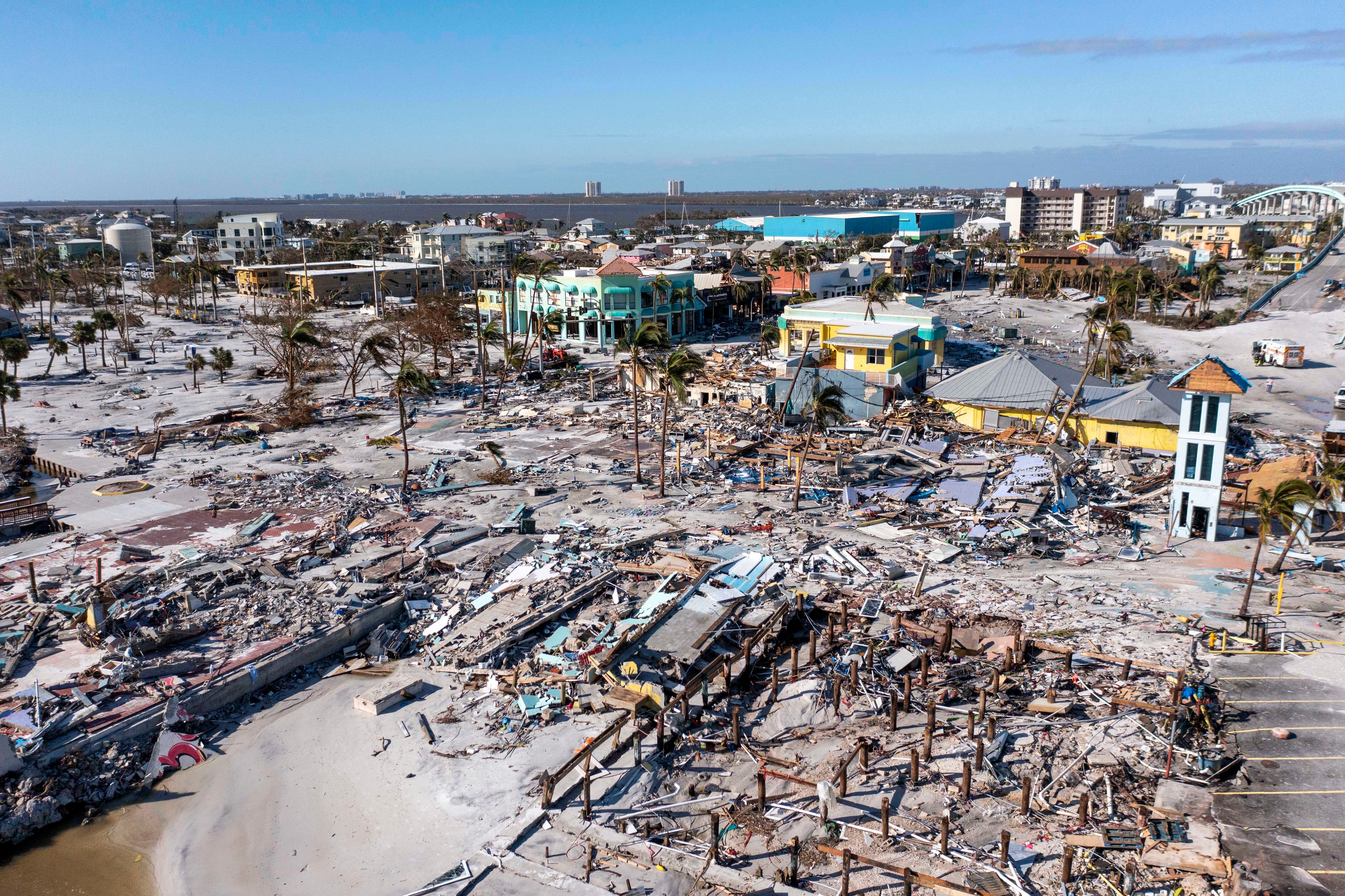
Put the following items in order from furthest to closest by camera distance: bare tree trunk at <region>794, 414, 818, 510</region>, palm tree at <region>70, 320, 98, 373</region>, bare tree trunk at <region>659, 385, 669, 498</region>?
palm tree at <region>70, 320, 98, 373</region> < bare tree trunk at <region>659, 385, 669, 498</region> < bare tree trunk at <region>794, 414, 818, 510</region>

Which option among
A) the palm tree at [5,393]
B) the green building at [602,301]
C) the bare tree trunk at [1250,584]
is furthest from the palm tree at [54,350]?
the bare tree trunk at [1250,584]

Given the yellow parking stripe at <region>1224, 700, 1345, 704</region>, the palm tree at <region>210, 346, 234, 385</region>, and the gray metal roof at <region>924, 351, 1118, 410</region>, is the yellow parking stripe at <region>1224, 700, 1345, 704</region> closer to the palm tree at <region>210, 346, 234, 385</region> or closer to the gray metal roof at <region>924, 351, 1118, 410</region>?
the gray metal roof at <region>924, 351, 1118, 410</region>

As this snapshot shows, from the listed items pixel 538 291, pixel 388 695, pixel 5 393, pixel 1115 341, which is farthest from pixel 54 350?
pixel 1115 341

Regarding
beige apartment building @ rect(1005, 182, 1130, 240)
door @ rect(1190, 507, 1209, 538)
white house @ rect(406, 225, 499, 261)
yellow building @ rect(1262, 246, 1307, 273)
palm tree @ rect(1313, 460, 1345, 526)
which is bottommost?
door @ rect(1190, 507, 1209, 538)

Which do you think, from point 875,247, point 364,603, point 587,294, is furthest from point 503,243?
point 364,603

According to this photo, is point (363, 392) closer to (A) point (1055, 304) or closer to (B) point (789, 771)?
(B) point (789, 771)

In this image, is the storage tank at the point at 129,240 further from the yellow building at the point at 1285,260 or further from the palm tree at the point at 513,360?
the yellow building at the point at 1285,260

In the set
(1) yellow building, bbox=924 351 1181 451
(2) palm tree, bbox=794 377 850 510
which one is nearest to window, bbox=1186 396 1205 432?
(1) yellow building, bbox=924 351 1181 451
